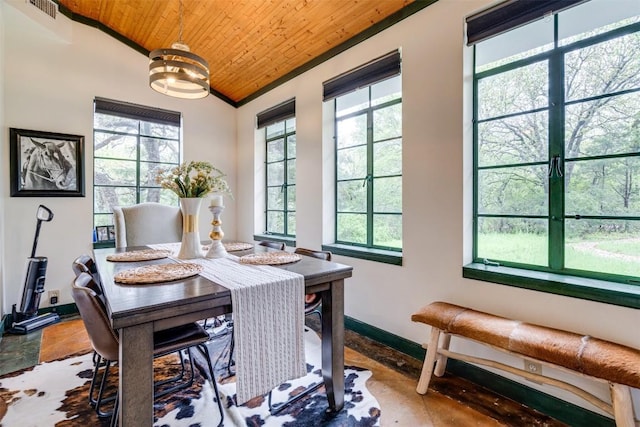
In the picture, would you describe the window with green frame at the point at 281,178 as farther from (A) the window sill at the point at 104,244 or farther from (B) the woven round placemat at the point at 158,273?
(B) the woven round placemat at the point at 158,273

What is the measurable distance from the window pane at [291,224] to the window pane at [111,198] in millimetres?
2056

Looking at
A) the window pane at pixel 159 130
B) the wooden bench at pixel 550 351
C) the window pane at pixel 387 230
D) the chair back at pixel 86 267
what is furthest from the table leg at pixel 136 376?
the window pane at pixel 159 130

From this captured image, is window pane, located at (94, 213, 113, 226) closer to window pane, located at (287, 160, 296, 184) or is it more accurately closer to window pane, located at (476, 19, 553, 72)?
window pane, located at (287, 160, 296, 184)

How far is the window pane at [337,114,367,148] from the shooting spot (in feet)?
10.1

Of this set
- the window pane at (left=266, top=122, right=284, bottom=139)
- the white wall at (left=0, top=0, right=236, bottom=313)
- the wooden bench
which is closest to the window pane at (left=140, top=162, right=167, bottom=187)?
the white wall at (left=0, top=0, right=236, bottom=313)

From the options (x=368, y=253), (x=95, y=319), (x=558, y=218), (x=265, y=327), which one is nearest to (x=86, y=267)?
(x=95, y=319)

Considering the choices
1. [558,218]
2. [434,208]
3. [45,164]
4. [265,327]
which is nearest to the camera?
[265,327]

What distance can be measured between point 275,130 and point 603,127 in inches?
139

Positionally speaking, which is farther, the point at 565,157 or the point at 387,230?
the point at 387,230

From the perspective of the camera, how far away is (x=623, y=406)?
1347 mm

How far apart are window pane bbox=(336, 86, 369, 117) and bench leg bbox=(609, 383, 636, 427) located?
2.63 meters

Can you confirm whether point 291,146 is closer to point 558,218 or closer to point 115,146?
point 115,146

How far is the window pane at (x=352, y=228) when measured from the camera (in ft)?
10.2

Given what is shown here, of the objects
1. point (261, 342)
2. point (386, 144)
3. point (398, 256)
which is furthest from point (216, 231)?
point (386, 144)
